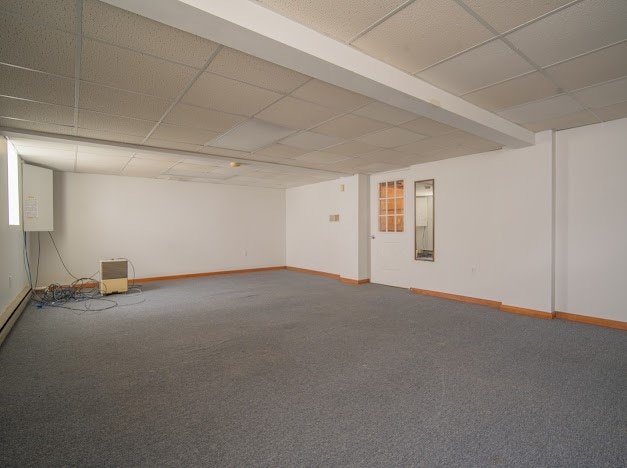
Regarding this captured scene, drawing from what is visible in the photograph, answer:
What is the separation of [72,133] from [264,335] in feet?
11.8

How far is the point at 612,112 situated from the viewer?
358 cm

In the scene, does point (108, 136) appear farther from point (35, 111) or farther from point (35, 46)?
point (35, 46)

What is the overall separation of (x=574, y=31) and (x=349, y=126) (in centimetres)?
214

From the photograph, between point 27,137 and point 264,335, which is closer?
point 264,335

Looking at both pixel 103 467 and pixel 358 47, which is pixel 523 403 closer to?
pixel 103 467

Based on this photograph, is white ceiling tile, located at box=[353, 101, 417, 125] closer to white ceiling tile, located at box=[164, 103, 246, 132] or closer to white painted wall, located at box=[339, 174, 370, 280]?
white ceiling tile, located at box=[164, 103, 246, 132]

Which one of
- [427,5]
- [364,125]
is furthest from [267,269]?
[427,5]

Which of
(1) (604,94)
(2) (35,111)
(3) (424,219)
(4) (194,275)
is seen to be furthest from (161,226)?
(1) (604,94)

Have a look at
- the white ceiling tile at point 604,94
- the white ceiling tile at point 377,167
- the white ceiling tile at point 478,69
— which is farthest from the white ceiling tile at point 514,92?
the white ceiling tile at point 377,167

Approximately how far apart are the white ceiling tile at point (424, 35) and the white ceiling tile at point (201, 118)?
1769 mm

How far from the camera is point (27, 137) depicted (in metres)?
4.07

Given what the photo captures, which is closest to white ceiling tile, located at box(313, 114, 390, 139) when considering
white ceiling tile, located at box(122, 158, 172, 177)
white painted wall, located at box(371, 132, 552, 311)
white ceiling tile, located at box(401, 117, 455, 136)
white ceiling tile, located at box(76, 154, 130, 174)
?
white ceiling tile, located at box(401, 117, 455, 136)

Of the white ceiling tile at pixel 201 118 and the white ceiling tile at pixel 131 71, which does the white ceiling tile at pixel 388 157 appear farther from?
the white ceiling tile at pixel 131 71

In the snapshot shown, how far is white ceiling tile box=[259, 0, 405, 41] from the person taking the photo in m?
1.86
